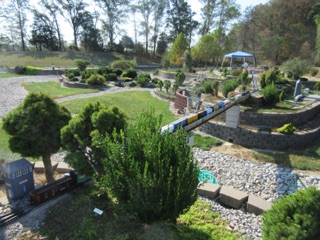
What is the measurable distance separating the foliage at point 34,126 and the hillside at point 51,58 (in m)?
33.1

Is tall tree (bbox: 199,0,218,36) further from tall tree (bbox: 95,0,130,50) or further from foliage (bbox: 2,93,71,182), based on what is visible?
foliage (bbox: 2,93,71,182)

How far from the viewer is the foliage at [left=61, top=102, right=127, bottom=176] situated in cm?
405

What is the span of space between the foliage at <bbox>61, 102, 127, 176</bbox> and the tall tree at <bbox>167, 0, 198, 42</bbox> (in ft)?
158

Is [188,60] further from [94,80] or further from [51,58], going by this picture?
[51,58]

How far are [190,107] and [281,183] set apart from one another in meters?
5.70

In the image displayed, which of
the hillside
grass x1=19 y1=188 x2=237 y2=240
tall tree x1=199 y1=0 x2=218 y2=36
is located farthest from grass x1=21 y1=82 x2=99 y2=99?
tall tree x1=199 y1=0 x2=218 y2=36

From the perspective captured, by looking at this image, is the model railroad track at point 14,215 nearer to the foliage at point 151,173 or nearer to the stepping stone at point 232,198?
the foliage at point 151,173

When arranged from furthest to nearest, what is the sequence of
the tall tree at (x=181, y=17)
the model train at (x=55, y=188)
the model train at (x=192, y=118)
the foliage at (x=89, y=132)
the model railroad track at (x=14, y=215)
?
the tall tree at (x=181, y=17) < the model train at (x=192, y=118) < the model train at (x=55, y=188) < the foliage at (x=89, y=132) < the model railroad track at (x=14, y=215)

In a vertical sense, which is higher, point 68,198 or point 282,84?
point 282,84

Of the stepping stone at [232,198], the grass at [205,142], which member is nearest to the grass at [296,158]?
the grass at [205,142]

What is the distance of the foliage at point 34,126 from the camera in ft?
15.2

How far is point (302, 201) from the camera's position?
2.93 m

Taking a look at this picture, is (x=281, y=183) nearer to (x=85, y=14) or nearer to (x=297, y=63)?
(x=297, y=63)

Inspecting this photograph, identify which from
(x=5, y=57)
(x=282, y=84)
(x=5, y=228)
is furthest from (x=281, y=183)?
(x=5, y=57)
